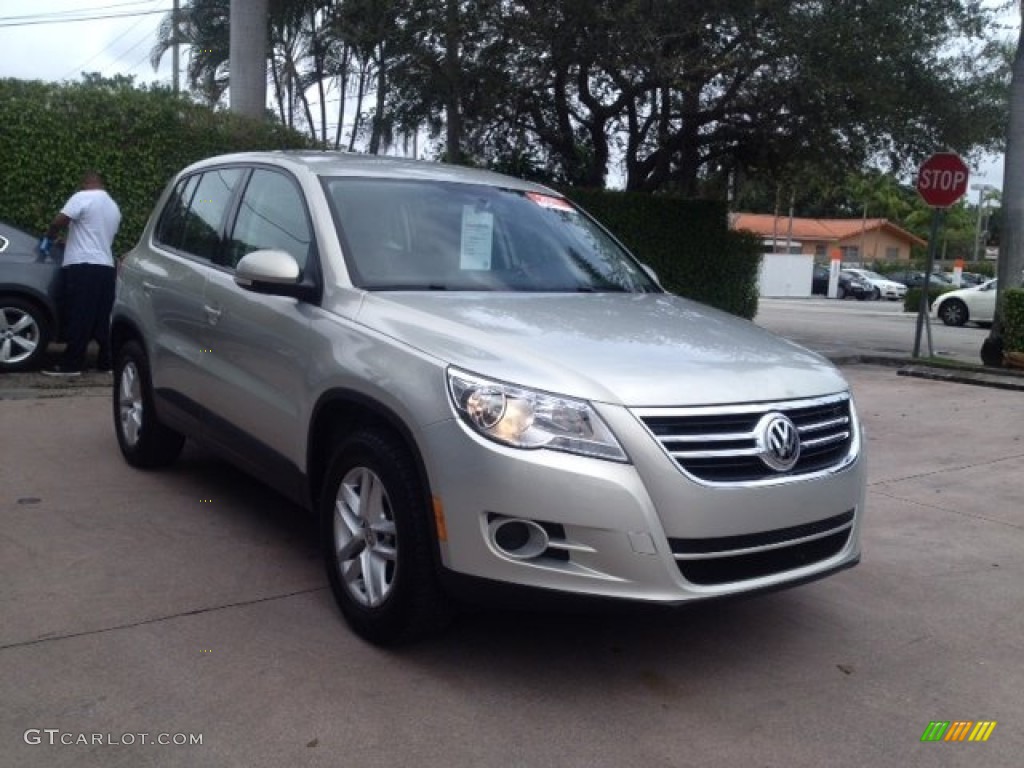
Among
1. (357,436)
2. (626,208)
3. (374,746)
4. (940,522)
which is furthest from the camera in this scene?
(626,208)

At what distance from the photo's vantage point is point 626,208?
51.7 ft

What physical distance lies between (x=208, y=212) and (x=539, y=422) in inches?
122

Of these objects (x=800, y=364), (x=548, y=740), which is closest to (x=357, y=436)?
(x=548, y=740)

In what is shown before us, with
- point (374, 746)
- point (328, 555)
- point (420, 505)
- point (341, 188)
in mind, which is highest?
point (341, 188)

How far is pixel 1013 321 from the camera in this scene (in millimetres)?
13445

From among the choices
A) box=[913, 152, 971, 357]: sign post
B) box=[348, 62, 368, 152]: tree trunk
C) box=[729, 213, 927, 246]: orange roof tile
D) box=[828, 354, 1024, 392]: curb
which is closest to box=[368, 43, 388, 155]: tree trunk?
box=[348, 62, 368, 152]: tree trunk

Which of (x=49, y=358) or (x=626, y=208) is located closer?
(x=49, y=358)

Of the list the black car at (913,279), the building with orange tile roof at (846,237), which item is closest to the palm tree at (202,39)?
the black car at (913,279)

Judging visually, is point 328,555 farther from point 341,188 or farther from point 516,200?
point 516,200

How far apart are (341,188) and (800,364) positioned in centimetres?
217

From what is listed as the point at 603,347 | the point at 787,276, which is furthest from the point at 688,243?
the point at 787,276

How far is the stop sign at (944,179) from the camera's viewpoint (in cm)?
1362

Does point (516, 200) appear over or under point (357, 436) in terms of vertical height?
over

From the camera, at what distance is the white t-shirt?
891 cm
